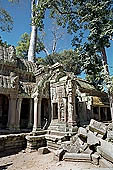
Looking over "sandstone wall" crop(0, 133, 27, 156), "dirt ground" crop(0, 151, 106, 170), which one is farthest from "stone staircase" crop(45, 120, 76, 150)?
"sandstone wall" crop(0, 133, 27, 156)

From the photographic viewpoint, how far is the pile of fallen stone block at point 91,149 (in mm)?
6123

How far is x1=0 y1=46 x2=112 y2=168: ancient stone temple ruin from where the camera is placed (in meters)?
9.37

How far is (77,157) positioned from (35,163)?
2.30 m

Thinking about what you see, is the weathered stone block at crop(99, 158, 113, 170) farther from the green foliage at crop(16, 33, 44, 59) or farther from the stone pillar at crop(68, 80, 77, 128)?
the green foliage at crop(16, 33, 44, 59)

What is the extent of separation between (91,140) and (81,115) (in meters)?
5.74

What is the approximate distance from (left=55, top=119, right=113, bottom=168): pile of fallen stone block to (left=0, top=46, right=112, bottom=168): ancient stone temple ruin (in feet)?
4.23

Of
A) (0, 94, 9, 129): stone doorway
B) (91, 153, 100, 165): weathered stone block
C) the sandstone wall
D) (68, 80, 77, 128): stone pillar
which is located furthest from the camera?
(0, 94, 9, 129): stone doorway

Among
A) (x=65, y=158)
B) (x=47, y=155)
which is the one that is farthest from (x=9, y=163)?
(x=65, y=158)

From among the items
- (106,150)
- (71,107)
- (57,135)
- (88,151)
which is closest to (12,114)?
(57,135)

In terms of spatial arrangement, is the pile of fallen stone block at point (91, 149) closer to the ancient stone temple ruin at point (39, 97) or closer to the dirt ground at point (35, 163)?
the dirt ground at point (35, 163)

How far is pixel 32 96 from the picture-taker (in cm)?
1176

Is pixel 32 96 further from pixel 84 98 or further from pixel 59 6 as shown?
pixel 59 6

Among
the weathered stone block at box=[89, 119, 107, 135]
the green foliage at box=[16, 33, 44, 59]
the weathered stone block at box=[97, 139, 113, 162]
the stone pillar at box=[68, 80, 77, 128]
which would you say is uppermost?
the green foliage at box=[16, 33, 44, 59]

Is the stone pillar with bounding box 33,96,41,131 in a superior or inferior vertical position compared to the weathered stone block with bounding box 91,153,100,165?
superior
